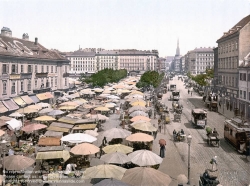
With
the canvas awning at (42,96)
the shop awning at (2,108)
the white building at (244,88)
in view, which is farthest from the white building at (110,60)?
the shop awning at (2,108)

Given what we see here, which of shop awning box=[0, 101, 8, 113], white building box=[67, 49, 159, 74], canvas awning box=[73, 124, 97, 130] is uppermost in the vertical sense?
white building box=[67, 49, 159, 74]

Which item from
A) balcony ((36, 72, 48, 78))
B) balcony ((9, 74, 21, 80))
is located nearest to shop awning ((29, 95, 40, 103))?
balcony ((36, 72, 48, 78))

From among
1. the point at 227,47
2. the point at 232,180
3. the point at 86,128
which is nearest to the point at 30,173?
the point at 86,128

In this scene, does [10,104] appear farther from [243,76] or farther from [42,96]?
[243,76]

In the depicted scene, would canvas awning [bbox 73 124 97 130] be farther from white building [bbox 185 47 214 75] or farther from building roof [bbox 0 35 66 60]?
white building [bbox 185 47 214 75]

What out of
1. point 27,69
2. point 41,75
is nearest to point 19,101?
point 27,69

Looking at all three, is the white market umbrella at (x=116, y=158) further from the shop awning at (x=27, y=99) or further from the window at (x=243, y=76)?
the window at (x=243, y=76)

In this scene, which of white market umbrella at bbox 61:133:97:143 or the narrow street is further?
white market umbrella at bbox 61:133:97:143
